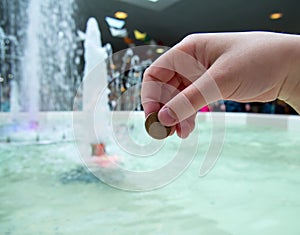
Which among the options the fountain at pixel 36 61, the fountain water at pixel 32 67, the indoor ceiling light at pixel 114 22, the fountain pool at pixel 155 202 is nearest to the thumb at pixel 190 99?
the fountain pool at pixel 155 202

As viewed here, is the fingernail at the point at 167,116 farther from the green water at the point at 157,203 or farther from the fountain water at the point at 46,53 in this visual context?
the fountain water at the point at 46,53

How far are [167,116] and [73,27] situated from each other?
770cm

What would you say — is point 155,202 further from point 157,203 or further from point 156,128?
point 156,128

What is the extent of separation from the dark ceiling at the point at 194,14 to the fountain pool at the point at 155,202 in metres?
5.67

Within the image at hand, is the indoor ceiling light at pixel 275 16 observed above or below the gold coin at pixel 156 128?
above

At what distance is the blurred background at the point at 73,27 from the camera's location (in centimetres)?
556

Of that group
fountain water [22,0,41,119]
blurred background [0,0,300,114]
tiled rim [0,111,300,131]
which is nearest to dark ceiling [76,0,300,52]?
blurred background [0,0,300,114]

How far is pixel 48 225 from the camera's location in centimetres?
93

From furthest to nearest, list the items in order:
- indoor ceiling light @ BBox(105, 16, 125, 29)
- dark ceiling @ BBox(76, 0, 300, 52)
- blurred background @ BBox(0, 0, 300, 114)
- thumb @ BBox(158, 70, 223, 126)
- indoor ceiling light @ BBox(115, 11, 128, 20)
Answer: indoor ceiling light @ BBox(105, 16, 125, 29), indoor ceiling light @ BBox(115, 11, 128, 20), dark ceiling @ BBox(76, 0, 300, 52), blurred background @ BBox(0, 0, 300, 114), thumb @ BBox(158, 70, 223, 126)

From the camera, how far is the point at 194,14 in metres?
7.46

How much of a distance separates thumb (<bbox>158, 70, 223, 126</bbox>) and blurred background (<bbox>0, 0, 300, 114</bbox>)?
4.93 m

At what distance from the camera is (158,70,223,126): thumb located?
39cm

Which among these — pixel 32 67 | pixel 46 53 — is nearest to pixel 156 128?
pixel 32 67

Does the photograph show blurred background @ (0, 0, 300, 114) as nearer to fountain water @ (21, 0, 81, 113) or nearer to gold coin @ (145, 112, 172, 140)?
fountain water @ (21, 0, 81, 113)
